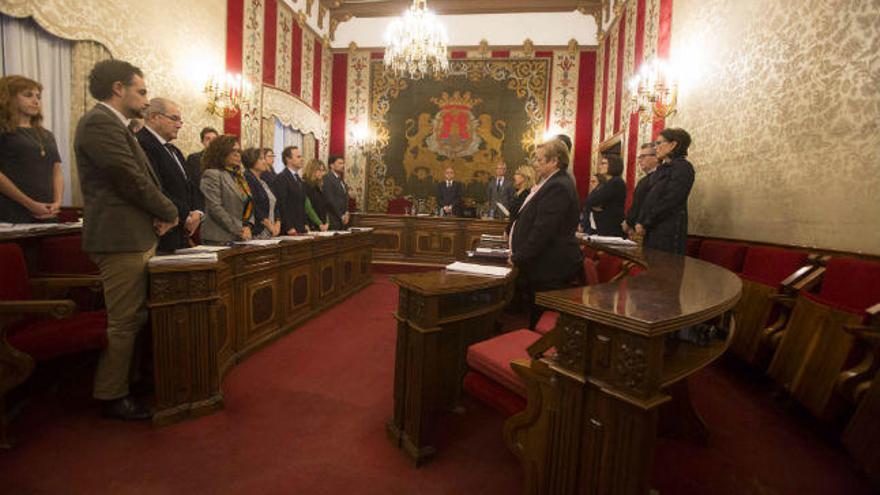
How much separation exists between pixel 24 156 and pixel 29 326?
5.19 feet

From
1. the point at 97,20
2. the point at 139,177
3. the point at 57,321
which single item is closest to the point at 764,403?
the point at 139,177

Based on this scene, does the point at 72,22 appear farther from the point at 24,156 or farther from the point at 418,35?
the point at 418,35

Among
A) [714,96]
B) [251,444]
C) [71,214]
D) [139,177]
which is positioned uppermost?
[714,96]

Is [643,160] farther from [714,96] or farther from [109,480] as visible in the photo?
[109,480]

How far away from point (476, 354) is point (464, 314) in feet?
0.80

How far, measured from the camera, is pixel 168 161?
224 centimetres

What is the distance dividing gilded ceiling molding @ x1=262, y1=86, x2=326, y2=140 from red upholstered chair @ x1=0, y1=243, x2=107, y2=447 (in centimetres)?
479

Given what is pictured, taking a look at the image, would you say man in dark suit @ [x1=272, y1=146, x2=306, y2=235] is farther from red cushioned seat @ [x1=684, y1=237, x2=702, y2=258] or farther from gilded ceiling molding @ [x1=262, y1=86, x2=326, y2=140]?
red cushioned seat @ [x1=684, y1=237, x2=702, y2=258]

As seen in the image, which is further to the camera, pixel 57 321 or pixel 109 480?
pixel 57 321

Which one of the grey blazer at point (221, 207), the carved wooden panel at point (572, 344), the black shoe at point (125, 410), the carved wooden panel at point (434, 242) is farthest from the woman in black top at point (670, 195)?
the carved wooden panel at point (434, 242)

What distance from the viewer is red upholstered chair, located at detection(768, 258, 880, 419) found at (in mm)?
1949

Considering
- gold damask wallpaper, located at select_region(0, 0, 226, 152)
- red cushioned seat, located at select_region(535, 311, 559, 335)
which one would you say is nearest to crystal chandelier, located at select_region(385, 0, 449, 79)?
gold damask wallpaper, located at select_region(0, 0, 226, 152)

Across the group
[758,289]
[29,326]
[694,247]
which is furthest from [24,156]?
[694,247]

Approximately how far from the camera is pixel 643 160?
398 centimetres
